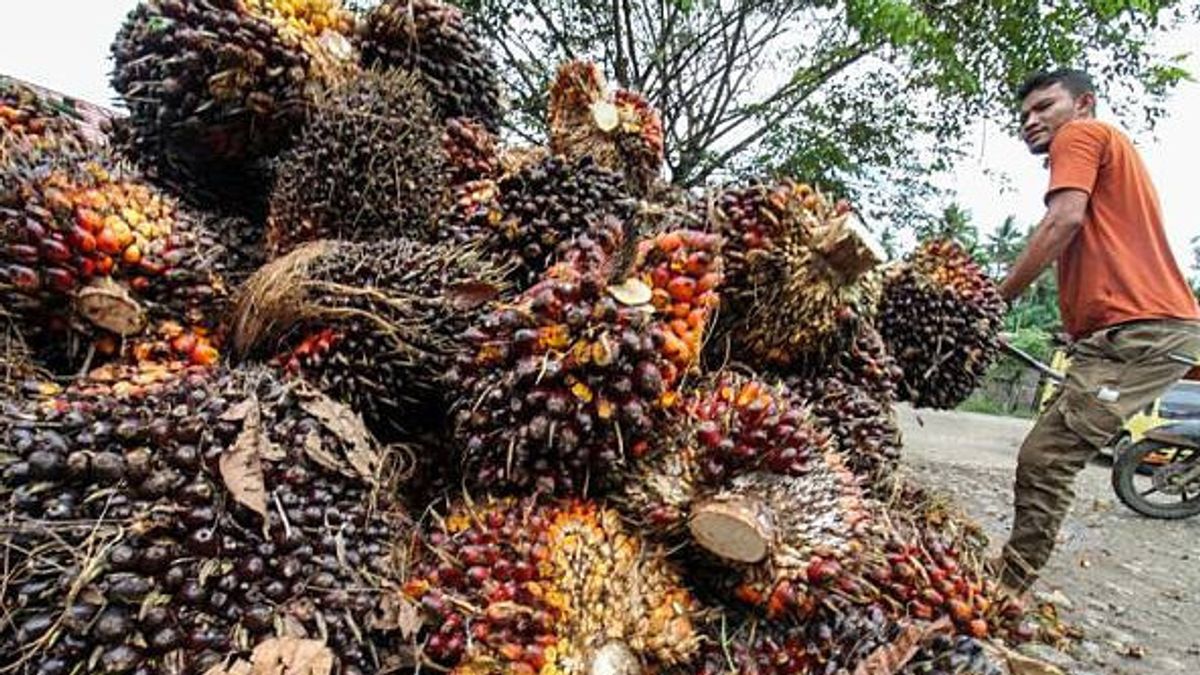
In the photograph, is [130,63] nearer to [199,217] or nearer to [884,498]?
[199,217]

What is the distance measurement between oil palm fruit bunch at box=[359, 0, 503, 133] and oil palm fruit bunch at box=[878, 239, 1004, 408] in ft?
3.30

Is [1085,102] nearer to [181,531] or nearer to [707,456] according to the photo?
[707,456]

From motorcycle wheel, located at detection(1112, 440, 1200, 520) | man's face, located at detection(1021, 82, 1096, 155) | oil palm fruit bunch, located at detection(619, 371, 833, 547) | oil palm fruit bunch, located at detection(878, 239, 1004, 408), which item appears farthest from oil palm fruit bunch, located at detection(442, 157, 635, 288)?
motorcycle wheel, located at detection(1112, 440, 1200, 520)

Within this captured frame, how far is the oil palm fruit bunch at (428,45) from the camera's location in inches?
62.9

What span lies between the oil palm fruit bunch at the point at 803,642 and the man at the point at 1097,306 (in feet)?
4.10

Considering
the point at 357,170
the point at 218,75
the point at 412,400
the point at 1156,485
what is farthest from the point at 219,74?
the point at 1156,485

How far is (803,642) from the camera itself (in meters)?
1.00

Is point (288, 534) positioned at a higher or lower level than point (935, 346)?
lower

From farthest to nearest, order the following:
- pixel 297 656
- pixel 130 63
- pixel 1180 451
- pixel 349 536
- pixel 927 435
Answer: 1. pixel 927 435
2. pixel 1180 451
3. pixel 130 63
4. pixel 349 536
5. pixel 297 656

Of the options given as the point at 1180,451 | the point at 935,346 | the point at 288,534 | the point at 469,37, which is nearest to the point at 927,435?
the point at 1180,451

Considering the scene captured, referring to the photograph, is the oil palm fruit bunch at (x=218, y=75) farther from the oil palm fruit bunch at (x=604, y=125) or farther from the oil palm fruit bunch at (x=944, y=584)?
the oil palm fruit bunch at (x=944, y=584)

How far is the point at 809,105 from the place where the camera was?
7590mm

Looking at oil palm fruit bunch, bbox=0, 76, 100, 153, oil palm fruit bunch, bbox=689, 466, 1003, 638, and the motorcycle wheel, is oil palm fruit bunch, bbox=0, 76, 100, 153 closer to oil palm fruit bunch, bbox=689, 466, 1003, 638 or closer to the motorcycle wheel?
oil palm fruit bunch, bbox=689, 466, 1003, 638

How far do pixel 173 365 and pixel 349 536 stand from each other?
394mm
